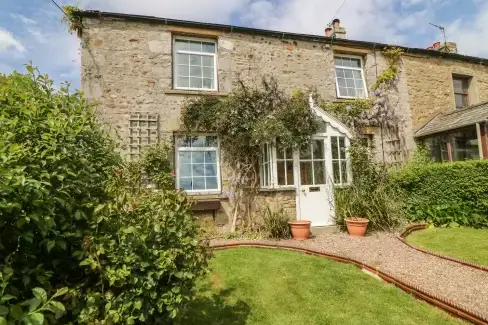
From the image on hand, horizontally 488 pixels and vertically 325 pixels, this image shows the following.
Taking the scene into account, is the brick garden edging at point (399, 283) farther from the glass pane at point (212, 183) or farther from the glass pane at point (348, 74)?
the glass pane at point (348, 74)

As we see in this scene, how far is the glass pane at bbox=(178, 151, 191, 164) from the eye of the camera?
7848 millimetres

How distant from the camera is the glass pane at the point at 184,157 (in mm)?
7848

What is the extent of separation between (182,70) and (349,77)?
19.1 ft

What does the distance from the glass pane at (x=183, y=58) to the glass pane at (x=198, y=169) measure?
3151 millimetres

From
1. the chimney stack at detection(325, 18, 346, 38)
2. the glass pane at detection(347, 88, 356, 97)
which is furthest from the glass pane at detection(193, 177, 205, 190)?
the chimney stack at detection(325, 18, 346, 38)

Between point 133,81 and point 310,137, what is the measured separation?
520 cm

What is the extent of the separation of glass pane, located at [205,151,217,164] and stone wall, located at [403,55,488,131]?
7.32m

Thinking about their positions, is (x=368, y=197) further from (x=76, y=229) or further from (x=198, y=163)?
(x=76, y=229)

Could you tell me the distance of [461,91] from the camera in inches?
435

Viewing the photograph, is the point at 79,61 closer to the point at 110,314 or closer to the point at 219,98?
the point at 219,98

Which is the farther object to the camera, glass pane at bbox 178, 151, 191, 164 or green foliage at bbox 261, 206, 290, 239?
glass pane at bbox 178, 151, 191, 164

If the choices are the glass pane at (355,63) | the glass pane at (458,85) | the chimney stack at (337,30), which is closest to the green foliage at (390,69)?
the glass pane at (355,63)

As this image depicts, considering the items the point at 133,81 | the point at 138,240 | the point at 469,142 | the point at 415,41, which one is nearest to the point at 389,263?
the point at 138,240

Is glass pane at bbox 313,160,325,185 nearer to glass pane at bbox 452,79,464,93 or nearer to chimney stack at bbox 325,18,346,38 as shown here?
chimney stack at bbox 325,18,346,38
